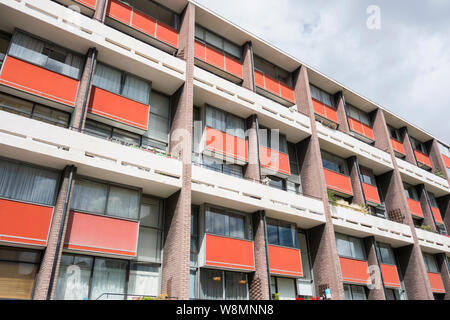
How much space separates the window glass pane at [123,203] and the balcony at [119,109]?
135 inches

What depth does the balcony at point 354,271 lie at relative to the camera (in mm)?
21312

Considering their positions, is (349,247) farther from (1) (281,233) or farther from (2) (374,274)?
(1) (281,233)

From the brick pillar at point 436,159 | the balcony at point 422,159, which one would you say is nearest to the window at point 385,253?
the balcony at point 422,159

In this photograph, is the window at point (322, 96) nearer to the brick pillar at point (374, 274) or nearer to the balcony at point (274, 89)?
the balcony at point (274, 89)

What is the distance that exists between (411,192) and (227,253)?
74.5ft

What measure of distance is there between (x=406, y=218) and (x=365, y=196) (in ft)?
12.4

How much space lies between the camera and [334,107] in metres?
29.1

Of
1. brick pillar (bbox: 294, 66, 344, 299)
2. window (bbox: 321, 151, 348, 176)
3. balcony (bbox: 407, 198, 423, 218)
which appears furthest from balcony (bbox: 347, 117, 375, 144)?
balcony (bbox: 407, 198, 423, 218)

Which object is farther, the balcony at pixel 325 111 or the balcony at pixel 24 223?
the balcony at pixel 325 111

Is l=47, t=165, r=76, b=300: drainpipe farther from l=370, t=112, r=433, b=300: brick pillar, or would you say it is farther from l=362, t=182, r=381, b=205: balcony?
l=370, t=112, r=433, b=300: brick pillar

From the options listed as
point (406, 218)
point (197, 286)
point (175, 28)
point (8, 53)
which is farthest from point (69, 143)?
point (406, 218)

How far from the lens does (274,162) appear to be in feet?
73.0

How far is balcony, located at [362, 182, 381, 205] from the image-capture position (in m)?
26.9

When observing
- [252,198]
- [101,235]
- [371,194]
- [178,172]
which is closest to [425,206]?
[371,194]
